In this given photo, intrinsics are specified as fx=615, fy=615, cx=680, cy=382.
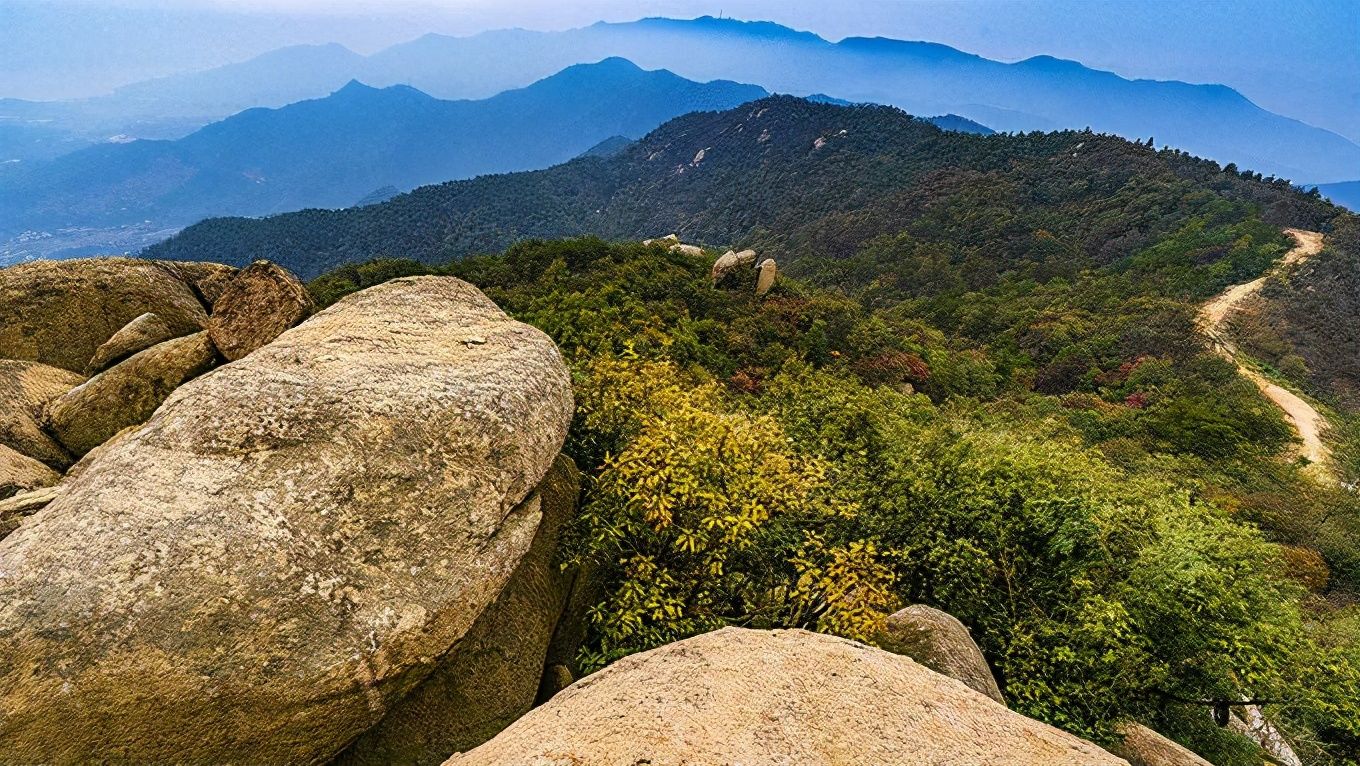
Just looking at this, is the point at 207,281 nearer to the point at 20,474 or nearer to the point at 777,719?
the point at 20,474

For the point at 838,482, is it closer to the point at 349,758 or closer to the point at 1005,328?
the point at 349,758

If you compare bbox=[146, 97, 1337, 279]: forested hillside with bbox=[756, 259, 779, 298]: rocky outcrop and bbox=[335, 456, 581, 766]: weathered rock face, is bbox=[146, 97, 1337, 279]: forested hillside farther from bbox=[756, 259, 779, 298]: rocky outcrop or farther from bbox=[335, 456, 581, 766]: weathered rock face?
bbox=[335, 456, 581, 766]: weathered rock face

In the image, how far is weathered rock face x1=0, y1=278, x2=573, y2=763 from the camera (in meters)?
4.74

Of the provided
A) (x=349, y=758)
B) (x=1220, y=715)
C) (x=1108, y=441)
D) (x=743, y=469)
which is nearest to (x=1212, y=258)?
(x=1108, y=441)

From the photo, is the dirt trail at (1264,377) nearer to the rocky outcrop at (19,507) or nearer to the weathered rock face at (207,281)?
the weathered rock face at (207,281)

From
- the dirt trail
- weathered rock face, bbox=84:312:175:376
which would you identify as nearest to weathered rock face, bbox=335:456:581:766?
weathered rock face, bbox=84:312:175:376

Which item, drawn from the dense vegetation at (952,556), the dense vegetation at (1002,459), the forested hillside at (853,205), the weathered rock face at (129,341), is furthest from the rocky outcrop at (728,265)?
the forested hillside at (853,205)

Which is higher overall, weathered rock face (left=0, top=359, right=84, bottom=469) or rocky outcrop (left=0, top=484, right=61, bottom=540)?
rocky outcrop (left=0, top=484, right=61, bottom=540)

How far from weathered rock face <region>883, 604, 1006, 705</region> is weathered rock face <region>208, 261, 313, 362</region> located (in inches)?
459

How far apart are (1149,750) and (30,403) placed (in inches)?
725

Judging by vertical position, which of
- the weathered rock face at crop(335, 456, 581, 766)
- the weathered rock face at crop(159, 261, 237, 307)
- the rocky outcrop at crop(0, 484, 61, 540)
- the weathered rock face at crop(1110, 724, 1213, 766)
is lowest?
the weathered rock face at crop(1110, 724, 1213, 766)

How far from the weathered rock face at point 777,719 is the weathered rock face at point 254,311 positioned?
953 centimetres

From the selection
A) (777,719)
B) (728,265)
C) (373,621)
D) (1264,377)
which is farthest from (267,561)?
(1264,377)

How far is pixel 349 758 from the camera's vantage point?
6070mm
